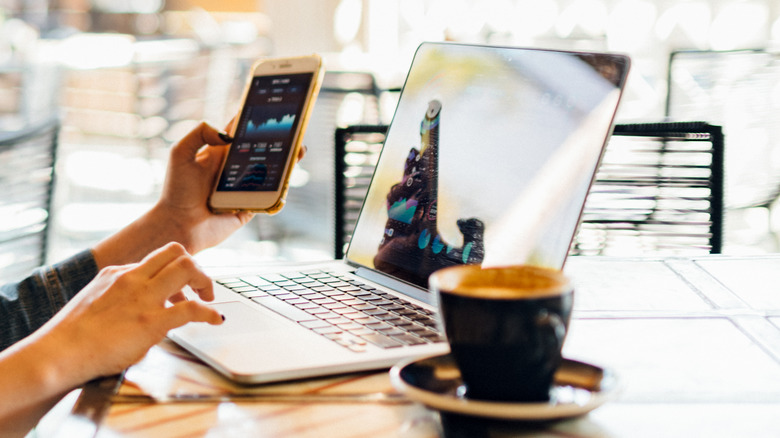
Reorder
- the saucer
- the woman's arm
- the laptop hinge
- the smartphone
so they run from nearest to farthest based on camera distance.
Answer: the saucer → the woman's arm → the laptop hinge → the smartphone

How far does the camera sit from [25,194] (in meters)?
1.10

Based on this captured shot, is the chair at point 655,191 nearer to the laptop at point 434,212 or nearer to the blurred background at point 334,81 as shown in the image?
the laptop at point 434,212

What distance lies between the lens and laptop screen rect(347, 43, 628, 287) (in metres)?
0.61

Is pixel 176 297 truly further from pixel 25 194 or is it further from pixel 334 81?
pixel 334 81

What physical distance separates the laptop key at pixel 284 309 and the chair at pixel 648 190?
1.56 feet

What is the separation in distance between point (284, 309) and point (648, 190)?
2.69 feet

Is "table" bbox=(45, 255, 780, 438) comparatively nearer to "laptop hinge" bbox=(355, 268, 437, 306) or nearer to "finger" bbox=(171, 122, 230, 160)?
"laptop hinge" bbox=(355, 268, 437, 306)

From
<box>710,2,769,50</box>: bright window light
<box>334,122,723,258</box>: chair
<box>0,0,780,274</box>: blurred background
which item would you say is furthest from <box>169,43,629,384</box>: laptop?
<box>710,2,769,50</box>: bright window light

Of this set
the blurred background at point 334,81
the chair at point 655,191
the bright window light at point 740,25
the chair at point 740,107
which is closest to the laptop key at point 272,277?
the chair at point 655,191

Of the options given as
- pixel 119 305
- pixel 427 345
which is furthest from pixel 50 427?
pixel 427 345

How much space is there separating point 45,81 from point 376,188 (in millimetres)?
2785

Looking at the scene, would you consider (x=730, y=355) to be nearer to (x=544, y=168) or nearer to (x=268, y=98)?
(x=544, y=168)

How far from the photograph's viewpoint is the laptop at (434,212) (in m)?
0.57

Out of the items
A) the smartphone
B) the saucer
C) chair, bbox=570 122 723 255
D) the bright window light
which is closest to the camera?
the saucer
